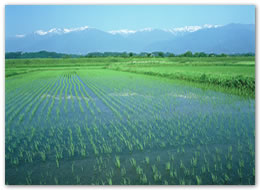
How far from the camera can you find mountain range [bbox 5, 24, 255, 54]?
528 centimetres

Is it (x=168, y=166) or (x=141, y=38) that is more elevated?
(x=141, y=38)

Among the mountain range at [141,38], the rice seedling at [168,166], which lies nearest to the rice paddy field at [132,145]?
the rice seedling at [168,166]

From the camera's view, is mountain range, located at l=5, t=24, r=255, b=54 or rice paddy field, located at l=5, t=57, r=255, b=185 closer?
rice paddy field, located at l=5, t=57, r=255, b=185

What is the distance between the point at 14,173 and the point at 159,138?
8.92 feet

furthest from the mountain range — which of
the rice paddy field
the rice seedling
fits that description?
the rice seedling

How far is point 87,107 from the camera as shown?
8.04 metres

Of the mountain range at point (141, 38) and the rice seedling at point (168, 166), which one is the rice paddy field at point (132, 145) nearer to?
the rice seedling at point (168, 166)

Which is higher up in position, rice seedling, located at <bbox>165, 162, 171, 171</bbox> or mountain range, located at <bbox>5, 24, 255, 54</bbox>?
mountain range, located at <bbox>5, 24, 255, 54</bbox>

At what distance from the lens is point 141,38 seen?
6254 millimetres

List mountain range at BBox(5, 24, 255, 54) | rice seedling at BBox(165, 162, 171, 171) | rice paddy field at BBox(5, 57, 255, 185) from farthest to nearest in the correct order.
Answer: mountain range at BBox(5, 24, 255, 54)
rice seedling at BBox(165, 162, 171, 171)
rice paddy field at BBox(5, 57, 255, 185)

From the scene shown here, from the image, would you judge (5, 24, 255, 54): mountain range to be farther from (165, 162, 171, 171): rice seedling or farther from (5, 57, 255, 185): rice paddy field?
(165, 162, 171, 171): rice seedling

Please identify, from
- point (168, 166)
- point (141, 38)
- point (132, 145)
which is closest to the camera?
point (168, 166)

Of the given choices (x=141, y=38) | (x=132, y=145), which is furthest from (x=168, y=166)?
(x=141, y=38)

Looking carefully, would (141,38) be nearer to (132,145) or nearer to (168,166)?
(132,145)
